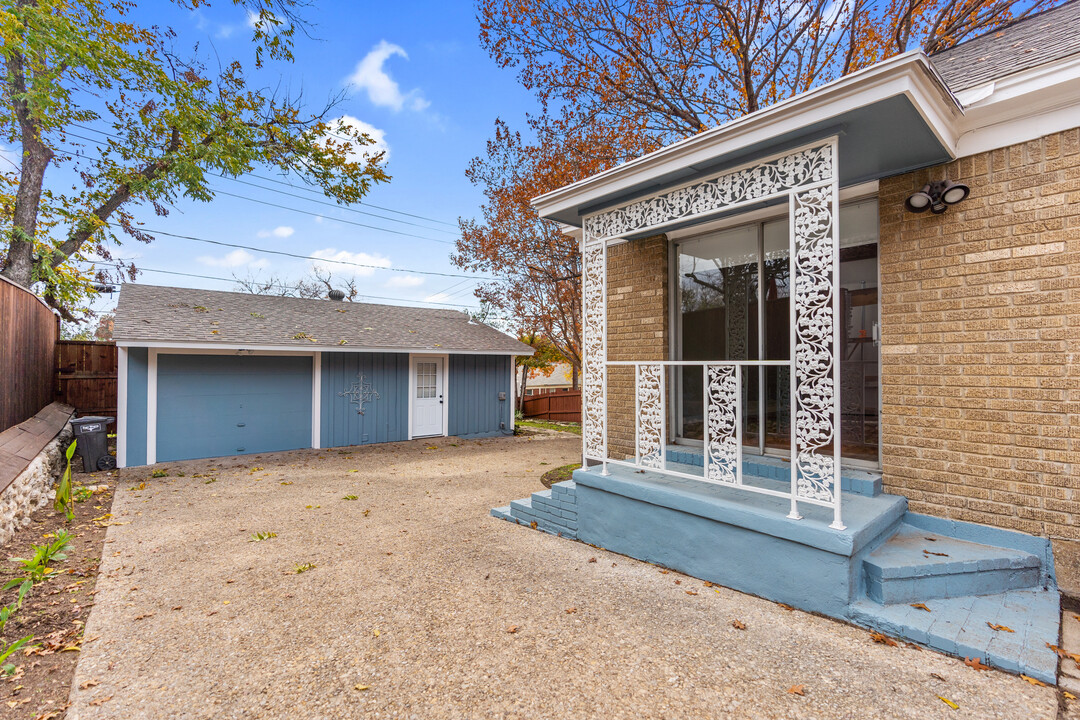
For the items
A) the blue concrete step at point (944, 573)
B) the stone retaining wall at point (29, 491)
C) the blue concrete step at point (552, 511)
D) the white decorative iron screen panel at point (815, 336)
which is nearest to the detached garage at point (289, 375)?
the stone retaining wall at point (29, 491)

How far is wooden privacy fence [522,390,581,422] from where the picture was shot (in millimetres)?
18766

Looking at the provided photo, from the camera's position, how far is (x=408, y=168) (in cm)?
1558

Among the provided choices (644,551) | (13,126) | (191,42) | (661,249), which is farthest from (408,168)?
(644,551)

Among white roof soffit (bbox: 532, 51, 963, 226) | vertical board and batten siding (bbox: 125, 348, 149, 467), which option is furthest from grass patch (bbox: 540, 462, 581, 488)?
vertical board and batten siding (bbox: 125, 348, 149, 467)

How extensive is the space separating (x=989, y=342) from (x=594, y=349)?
298 cm

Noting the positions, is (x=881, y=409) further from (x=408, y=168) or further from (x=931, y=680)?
(x=408, y=168)

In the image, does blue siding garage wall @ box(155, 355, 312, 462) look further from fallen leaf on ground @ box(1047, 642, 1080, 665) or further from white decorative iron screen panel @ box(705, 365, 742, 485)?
fallen leaf on ground @ box(1047, 642, 1080, 665)

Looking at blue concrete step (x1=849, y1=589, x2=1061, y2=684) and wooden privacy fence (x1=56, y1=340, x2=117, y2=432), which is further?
wooden privacy fence (x1=56, y1=340, x2=117, y2=432)

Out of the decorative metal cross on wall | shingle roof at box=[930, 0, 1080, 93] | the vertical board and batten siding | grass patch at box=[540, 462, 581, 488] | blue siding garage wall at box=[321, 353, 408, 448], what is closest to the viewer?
shingle roof at box=[930, 0, 1080, 93]

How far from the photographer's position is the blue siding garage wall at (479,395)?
1219 centimetres

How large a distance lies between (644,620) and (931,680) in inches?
57.7

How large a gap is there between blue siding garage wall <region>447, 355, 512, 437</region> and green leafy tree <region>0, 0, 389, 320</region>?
5.93m

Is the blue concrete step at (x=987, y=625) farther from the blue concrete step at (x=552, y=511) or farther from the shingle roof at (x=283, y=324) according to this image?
the shingle roof at (x=283, y=324)

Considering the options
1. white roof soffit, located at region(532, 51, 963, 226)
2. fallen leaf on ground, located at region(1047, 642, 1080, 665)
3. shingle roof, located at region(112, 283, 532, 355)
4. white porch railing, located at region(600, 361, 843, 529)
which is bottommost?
fallen leaf on ground, located at region(1047, 642, 1080, 665)
